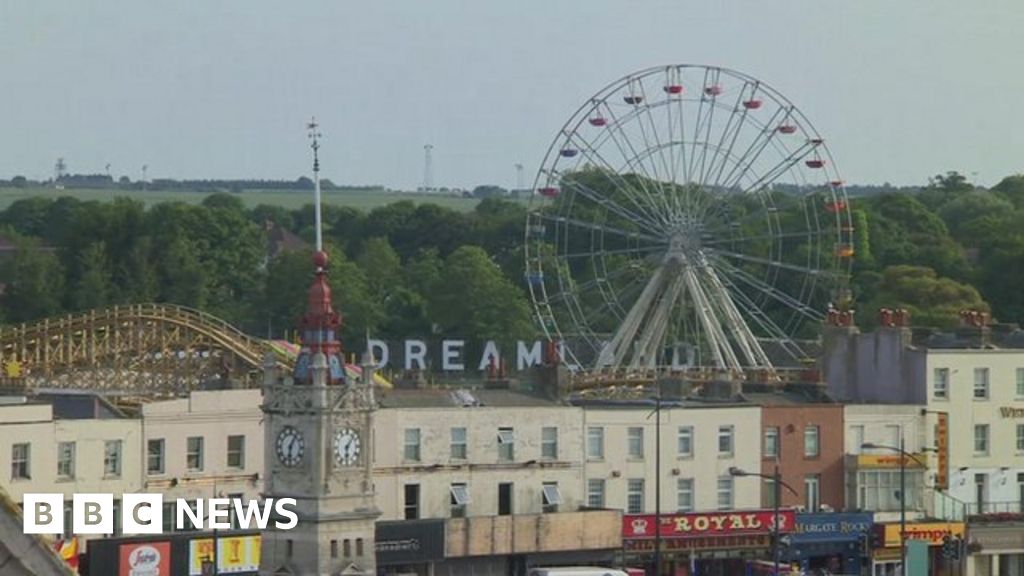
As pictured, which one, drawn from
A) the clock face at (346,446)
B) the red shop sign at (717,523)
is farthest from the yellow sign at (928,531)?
the clock face at (346,446)

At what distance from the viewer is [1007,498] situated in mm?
98562

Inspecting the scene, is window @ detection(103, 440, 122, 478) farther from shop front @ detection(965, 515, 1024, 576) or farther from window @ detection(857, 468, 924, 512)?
shop front @ detection(965, 515, 1024, 576)

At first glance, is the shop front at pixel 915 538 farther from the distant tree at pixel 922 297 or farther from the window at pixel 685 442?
the distant tree at pixel 922 297

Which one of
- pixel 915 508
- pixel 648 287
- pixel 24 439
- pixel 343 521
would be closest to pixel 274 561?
pixel 343 521

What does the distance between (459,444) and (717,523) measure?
28.9 feet

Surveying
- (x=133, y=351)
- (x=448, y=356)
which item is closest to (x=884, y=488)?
(x=133, y=351)

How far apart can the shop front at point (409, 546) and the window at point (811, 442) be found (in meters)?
16.1

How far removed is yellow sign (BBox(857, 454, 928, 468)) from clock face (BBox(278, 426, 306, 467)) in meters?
34.4

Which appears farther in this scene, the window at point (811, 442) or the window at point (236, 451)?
the window at point (811, 442)

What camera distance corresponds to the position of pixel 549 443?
88375mm

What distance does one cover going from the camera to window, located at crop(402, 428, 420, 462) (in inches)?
3339

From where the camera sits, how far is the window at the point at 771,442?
93500 mm

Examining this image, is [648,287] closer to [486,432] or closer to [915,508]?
[915,508]

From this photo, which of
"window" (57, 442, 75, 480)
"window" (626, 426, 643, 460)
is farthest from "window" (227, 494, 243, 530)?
"window" (626, 426, 643, 460)
